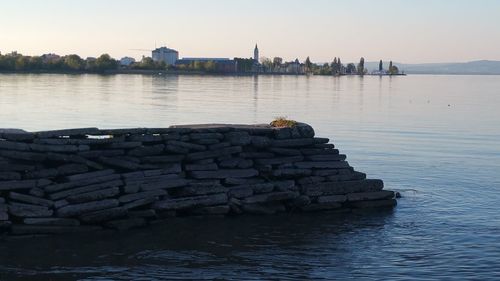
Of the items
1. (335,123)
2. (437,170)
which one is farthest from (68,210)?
(335,123)

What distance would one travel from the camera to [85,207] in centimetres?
1427

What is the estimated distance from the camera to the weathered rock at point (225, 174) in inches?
630

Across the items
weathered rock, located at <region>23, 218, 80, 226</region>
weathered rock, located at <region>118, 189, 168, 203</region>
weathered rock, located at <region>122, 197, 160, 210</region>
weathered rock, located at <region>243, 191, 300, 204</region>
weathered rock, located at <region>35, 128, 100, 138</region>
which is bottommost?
weathered rock, located at <region>23, 218, 80, 226</region>

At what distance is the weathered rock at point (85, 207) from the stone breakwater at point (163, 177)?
20 mm

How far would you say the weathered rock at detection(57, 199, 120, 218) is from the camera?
555 inches

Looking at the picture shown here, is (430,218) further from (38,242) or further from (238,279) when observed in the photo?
(38,242)

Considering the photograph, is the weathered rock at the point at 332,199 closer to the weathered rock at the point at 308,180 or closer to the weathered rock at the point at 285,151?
the weathered rock at the point at 308,180

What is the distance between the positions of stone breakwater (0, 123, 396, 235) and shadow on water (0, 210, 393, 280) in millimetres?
395

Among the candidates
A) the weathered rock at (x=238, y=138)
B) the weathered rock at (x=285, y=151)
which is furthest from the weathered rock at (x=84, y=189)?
the weathered rock at (x=285, y=151)

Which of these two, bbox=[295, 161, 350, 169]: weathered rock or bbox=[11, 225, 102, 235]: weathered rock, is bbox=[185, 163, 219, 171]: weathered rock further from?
bbox=[11, 225, 102, 235]: weathered rock

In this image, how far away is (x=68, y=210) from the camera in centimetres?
1412

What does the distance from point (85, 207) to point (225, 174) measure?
3361 millimetres

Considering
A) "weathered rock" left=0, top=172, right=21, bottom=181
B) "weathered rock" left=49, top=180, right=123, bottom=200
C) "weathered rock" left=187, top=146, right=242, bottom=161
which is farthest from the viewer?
"weathered rock" left=187, top=146, right=242, bottom=161

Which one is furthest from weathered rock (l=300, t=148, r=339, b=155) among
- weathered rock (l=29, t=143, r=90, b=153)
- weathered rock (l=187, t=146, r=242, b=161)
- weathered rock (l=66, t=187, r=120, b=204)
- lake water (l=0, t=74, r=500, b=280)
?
weathered rock (l=29, t=143, r=90, b=153)
